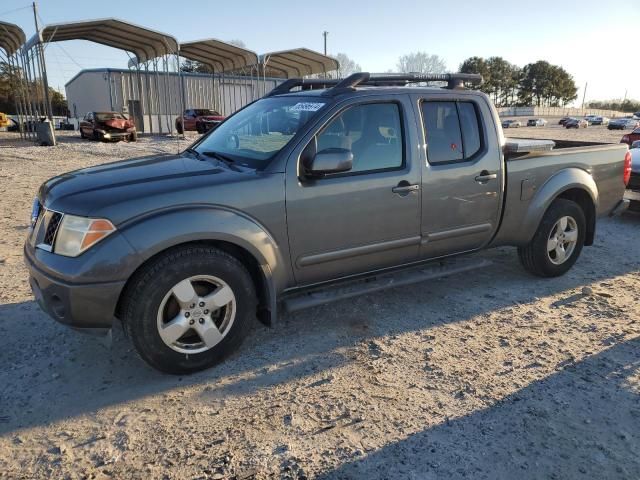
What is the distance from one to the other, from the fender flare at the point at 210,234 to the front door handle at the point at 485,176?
1.88 meters

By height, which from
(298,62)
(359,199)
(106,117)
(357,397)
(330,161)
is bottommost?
(357,397)

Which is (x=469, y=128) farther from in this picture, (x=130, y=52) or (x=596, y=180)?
(x=130, y=52)

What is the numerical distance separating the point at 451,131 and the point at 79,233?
293cm

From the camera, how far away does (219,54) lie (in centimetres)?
2858

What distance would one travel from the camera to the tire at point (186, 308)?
2941 millimetres

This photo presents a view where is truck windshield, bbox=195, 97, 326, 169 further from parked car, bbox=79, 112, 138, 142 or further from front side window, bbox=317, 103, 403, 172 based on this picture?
parked car, bbox=79, 112, 138, 142

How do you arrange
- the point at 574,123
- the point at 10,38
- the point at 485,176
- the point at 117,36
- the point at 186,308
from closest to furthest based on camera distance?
the point at 186,308 → the point at 485,176 → the point at 10,38 → the point at 117,36 → the point at 574,123

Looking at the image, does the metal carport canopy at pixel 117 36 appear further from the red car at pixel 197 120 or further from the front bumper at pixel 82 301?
the front bumper at pixel 82 301

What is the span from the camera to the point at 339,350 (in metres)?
3.53

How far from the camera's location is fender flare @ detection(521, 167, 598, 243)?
15.0 feet

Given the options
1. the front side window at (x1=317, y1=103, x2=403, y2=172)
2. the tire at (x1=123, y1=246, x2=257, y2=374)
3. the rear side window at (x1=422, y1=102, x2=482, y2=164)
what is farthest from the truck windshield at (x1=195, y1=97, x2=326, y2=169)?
the rear side window at (x1=422, y1=102, x2=482, y2=164)

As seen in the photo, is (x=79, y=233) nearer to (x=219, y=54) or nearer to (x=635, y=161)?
(x=635, y=161)

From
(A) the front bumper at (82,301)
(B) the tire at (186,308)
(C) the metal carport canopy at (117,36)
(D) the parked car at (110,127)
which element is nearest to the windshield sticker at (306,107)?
(B) the tire at (186,308)

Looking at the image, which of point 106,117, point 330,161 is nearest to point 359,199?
point 330,161
